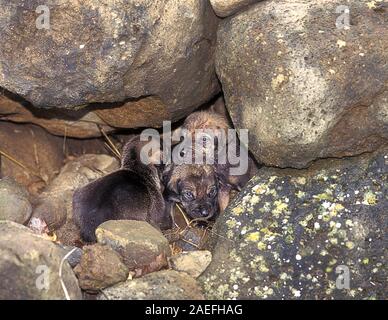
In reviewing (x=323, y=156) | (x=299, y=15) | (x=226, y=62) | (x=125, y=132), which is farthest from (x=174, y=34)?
(x=125, y=132)

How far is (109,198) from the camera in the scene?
6.25 metres

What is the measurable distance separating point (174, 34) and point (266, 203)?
152 cm

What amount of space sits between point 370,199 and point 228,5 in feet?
6.19

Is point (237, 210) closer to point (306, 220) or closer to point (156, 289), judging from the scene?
point (306, 220)

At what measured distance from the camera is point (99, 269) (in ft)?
17.1

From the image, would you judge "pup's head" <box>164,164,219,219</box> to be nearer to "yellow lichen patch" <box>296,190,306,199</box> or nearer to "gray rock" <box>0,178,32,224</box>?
"yellow lichen patch" <box>296,190,306,199</box>

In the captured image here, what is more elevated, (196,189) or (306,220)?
(306,220)

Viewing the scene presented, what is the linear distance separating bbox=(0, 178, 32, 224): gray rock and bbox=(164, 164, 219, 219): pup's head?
1324 mm

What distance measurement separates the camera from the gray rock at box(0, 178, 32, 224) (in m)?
6.21

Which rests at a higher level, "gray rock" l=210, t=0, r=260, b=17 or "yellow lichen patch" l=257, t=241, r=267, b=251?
"gray rock" l=210, t=0, r=260, b=17

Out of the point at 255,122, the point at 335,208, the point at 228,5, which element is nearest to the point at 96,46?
the point at 228,5

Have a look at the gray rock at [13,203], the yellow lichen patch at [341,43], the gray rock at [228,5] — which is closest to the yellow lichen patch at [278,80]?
the yellow lichen patch at [341,43]

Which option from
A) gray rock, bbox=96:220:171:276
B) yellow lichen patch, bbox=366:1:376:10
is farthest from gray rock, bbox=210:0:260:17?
gray rock, bbox=96:220:171:276

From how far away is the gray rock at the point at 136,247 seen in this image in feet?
17.8
